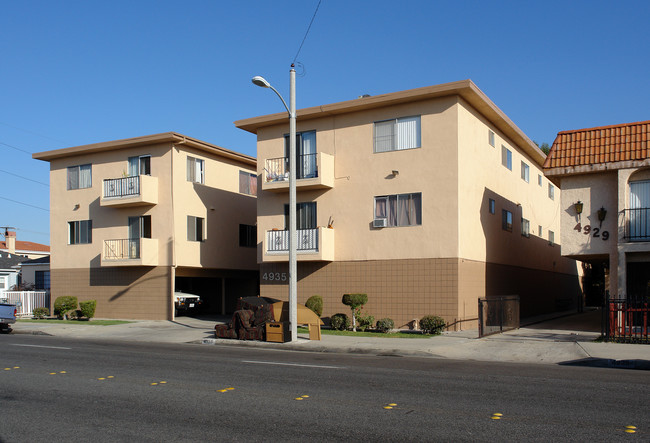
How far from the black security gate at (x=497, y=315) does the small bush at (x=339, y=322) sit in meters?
5.44

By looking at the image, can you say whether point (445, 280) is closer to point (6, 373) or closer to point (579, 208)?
point (579, 208)

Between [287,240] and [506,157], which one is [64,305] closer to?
[287,240]

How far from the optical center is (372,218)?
2448 cm

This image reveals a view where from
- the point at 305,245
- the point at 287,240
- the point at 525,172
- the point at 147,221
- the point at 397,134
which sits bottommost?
the point at 305,245

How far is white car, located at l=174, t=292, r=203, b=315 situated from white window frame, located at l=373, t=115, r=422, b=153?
12280mm

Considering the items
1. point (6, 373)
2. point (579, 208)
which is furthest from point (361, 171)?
point (6, 373)

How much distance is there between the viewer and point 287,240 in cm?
2531

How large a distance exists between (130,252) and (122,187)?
3.14 metres

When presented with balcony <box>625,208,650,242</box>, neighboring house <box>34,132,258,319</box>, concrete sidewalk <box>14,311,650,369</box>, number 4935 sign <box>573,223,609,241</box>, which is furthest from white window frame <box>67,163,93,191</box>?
balcony <box>625,208,650,242</box>

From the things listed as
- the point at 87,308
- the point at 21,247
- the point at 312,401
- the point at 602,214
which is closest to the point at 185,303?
the point at 87,308

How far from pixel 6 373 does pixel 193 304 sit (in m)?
18.7

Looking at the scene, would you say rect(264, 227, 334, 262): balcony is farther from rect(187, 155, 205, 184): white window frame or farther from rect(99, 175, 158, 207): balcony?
rect(99, 175, 158, 207): balcony

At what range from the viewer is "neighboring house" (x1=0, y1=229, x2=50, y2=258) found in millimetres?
63875

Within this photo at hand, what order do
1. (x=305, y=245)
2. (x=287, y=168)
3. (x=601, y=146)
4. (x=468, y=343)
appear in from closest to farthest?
(x=468, y=343) < (x=601, y=146) < (x=305, y=245) < (x=287, y=168)
